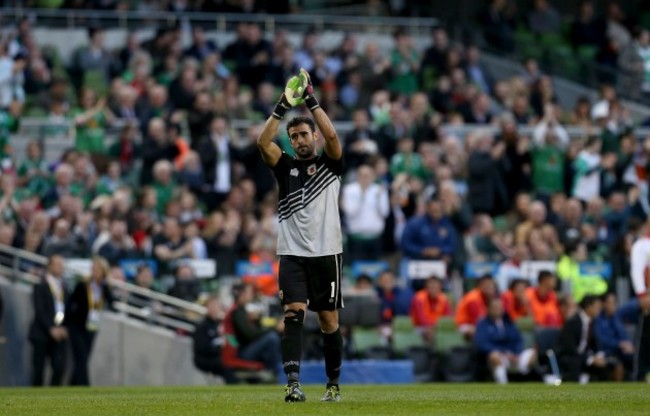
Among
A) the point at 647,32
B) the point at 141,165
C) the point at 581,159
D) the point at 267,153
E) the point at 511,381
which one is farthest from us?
the point at 647,32

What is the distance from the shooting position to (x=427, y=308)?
2416 cm

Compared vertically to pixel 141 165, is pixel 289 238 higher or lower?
lower

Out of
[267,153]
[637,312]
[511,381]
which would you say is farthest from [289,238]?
[637,312]

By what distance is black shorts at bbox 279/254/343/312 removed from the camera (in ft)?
45.0

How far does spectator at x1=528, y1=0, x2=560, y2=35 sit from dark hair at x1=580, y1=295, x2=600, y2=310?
12.7 metres

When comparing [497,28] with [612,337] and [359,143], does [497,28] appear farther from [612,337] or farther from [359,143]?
[612,337]

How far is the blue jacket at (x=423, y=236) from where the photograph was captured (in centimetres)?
2516

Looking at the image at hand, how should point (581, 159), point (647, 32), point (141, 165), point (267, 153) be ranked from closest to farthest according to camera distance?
point (267, 153), point (141, 165), point (581, 159), point (647, 32)

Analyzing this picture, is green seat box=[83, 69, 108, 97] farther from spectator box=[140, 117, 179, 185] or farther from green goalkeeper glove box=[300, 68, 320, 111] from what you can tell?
green goalkeeper glove box=[300, 68, 320, 111]

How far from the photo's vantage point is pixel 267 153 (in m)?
13.7

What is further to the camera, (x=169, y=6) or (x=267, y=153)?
(x=169, y=6)

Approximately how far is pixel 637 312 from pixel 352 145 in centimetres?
529

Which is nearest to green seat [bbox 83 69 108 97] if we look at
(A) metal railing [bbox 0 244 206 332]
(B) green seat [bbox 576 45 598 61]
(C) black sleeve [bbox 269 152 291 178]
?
(A) metal railing [bbox 0 244 206 332]

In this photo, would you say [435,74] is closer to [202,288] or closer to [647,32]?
[647,32]
